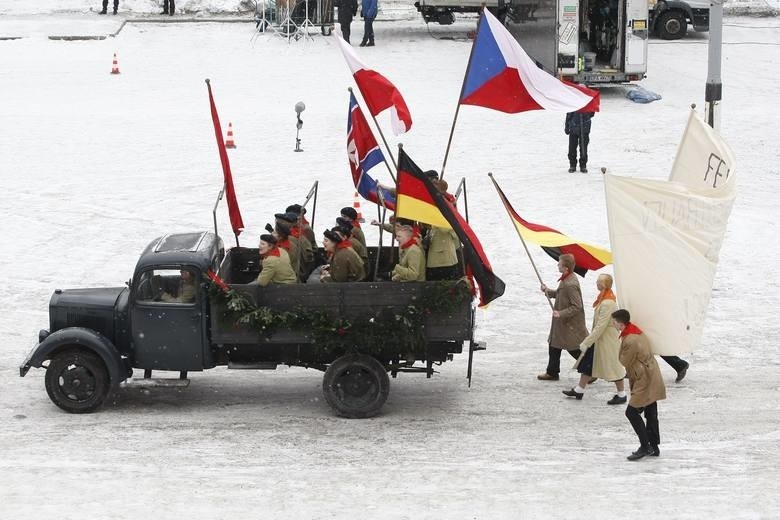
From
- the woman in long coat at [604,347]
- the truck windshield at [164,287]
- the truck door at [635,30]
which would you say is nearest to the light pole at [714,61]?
the woman in long coat at [604,347]

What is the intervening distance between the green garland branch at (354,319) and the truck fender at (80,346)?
1241 mm

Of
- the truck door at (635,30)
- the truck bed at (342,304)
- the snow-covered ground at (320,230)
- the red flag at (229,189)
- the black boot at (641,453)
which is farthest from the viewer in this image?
the truck door at (635,30)

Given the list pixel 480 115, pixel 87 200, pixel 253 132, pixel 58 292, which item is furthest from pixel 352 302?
pixel 480 115

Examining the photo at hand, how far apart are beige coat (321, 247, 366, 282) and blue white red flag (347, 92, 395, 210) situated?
6.24 feet

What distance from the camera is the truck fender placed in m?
12.6

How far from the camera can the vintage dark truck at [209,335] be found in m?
12.5

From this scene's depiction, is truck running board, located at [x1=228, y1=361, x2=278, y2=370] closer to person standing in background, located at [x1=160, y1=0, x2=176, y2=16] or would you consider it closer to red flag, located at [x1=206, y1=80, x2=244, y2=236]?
red flag, located at [x1=206, y1=80, x2=244, y2=236]

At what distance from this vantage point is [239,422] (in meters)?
12.6

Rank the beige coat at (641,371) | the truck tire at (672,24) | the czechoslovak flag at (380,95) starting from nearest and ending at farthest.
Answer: the beige coat at (641,371) → the czechoslovak flag at (380,95) → the truck tire at (672,24)

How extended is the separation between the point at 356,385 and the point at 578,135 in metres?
11.4

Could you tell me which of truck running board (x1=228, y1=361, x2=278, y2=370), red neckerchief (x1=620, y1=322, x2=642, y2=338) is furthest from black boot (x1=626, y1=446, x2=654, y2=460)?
truck running board (x1=228, y1=361, x2=278, y2=370)

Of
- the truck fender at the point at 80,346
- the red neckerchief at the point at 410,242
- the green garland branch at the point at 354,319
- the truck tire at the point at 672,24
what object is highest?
the truck tire at the point at 672,24

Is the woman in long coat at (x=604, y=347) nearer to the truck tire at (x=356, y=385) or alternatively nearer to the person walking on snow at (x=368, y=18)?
the truck tire at (x=356, y=385)

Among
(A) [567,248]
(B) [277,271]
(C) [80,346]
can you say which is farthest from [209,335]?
(A) [567,248]
